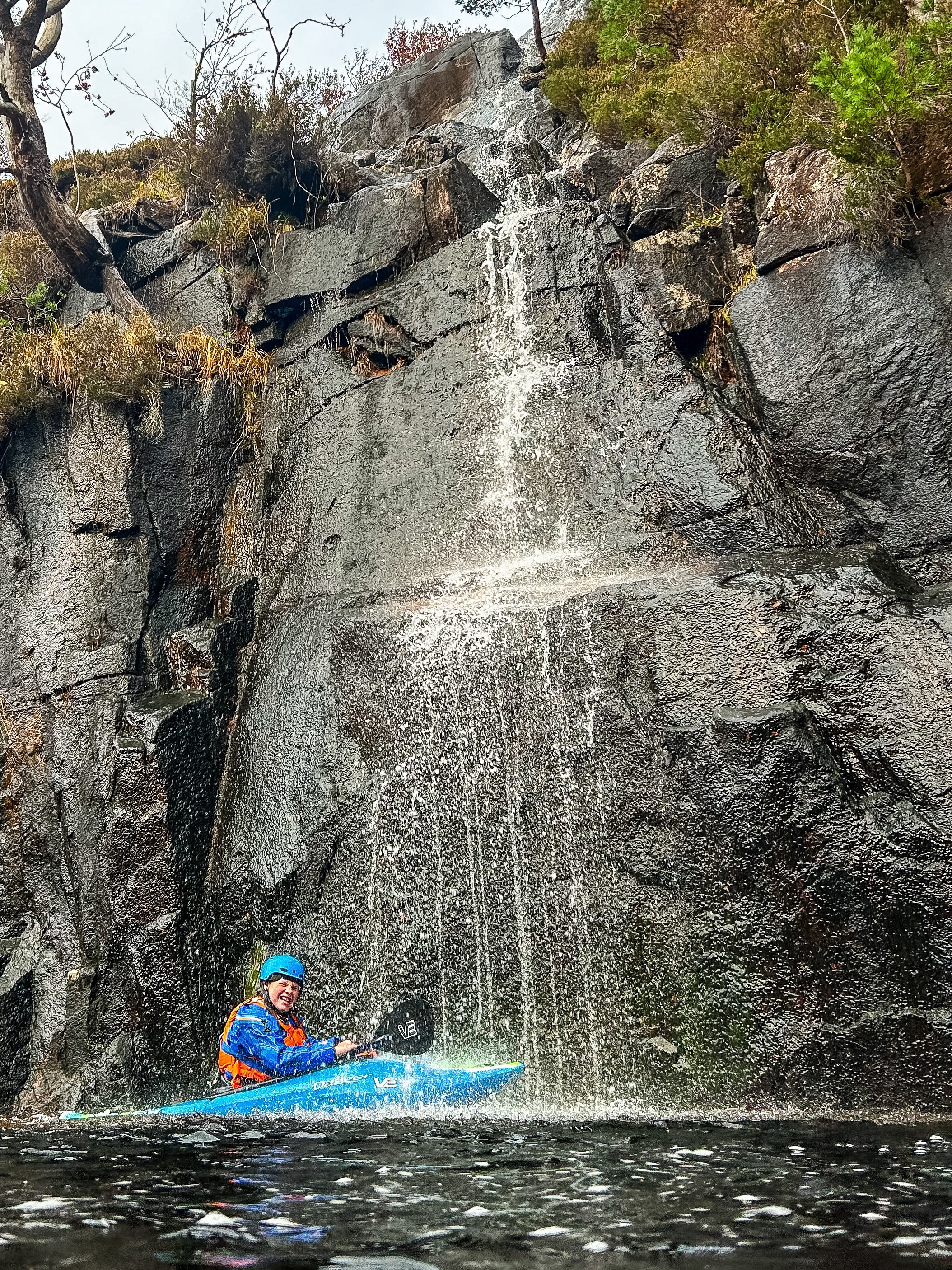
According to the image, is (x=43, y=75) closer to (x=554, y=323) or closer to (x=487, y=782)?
(x=554, y=323)

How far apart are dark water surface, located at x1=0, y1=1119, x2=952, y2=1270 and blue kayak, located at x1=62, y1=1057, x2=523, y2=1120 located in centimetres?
76

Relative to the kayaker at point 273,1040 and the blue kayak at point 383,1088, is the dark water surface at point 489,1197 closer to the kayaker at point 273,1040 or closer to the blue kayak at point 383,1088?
the blue kayak at point 383,1088

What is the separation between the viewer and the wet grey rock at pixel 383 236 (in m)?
13.1

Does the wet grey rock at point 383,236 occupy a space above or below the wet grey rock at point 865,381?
above

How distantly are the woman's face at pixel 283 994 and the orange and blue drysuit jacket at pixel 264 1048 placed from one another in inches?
3.8

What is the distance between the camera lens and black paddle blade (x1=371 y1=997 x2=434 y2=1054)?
7383 millimetres

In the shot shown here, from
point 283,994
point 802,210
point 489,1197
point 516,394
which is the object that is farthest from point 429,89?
point 489,1197

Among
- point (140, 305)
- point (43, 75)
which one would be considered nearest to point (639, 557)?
point (140, 305)

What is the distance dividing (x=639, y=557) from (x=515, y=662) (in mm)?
1651

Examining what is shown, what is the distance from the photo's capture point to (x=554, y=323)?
452 inches

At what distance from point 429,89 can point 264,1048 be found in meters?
19.5

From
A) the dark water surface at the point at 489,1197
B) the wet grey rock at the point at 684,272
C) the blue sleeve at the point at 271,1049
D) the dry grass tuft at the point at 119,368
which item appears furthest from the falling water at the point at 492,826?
the dry grass tuft at the point at 119,368

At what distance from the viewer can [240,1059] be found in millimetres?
7582

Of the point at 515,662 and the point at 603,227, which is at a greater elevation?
the point at 603,227
